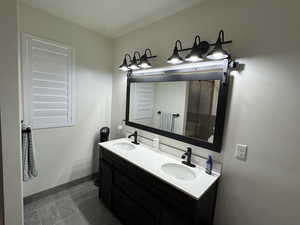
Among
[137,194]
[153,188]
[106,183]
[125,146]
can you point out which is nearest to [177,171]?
[153,188]

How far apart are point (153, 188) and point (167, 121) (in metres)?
0.77

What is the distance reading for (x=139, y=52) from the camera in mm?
2008

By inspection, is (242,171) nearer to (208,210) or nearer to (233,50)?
(208,210)

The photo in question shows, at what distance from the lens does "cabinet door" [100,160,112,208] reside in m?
1.77

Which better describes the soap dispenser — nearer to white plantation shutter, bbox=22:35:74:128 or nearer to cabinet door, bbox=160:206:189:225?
cabinet door, bbox=160:206:189:225

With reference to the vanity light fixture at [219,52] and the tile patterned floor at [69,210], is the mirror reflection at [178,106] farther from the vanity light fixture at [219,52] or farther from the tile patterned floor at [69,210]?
the tile patterned floor at [69,210]

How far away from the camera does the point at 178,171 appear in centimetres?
149

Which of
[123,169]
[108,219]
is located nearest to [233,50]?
[123,169]

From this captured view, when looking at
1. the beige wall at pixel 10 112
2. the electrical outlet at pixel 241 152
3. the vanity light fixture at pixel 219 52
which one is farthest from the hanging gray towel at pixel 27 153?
the electrical outlet at pixel 241 152

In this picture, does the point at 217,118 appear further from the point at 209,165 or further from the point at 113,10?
the point at 113,10

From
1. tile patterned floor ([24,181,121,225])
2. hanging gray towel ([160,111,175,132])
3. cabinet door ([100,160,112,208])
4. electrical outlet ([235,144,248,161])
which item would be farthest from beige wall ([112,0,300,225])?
tile patterned floor ([24,181,121,225])

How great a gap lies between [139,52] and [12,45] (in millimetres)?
1326

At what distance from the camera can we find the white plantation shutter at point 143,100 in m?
1.96

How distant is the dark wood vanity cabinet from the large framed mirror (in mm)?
525
